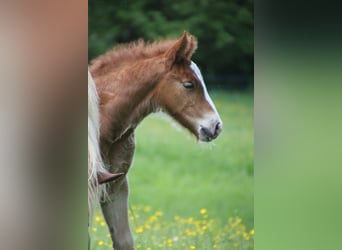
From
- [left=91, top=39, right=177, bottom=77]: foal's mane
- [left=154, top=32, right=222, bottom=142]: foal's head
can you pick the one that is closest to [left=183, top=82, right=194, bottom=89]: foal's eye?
Result: [left=154, top=32, right=222, bottom=142]: foal's head

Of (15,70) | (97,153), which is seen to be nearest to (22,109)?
(15,70)

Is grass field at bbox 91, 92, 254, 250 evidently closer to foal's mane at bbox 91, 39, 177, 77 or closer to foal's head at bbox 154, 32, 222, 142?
foal's head at bbox 154, 32, 222, 142

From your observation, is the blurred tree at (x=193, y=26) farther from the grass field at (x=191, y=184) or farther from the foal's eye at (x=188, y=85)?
the grass field at (x=191, y=184)

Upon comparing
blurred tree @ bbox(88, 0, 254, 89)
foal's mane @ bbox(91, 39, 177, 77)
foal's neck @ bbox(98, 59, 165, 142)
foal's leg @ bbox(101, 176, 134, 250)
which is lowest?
foal's leg @ bbox(101, 176, 134, 250)

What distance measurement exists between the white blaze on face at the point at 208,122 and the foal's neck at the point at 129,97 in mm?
213

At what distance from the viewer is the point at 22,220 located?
4121 mm

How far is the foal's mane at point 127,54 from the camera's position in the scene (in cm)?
395

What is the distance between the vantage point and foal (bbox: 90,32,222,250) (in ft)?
13.1

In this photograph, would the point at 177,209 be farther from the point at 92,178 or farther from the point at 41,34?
the point at 41,34

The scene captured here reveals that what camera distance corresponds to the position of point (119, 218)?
402cm

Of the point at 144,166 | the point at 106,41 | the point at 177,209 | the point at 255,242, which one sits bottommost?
the point at 255,242

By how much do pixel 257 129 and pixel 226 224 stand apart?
61cm

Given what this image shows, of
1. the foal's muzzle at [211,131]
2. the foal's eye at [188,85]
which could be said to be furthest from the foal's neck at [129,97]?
the foal's muzzle at [211,131]

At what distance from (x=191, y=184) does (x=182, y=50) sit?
78 cm
